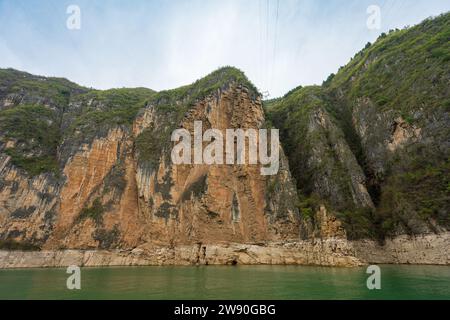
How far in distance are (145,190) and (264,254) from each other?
20.6 m

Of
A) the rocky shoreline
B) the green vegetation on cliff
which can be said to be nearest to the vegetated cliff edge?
the rocky shoreline

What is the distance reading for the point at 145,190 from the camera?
147ft

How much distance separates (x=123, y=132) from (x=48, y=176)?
45.4 feet

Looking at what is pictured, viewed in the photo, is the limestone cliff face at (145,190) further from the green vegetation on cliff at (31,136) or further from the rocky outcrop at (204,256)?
the rocky outcrop at (204,256)

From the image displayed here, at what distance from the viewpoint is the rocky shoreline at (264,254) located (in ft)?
102

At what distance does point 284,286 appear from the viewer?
17297mm

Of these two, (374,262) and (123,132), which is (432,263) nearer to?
(374,262)

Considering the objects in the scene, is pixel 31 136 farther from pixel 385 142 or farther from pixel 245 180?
pixel 385 142

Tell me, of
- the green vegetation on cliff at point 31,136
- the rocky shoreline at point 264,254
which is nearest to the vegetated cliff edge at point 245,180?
the rocky shoreline at point 264,254

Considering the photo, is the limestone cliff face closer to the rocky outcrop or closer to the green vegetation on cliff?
the green vegetation on cliff

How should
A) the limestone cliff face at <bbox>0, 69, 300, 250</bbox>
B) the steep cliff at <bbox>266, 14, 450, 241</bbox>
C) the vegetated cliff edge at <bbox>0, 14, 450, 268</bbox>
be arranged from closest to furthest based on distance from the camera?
the steep cliff at <bbox>266, 14, 450, 241</bbox> → the vegetated cliff edge at <bbox>0, 14, 450, 268</bbox> → the limestone cliff face at <bbox>0, 69, 300, 250</bbox>

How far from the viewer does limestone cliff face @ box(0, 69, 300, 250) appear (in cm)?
3875

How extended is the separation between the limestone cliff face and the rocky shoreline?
120cm
